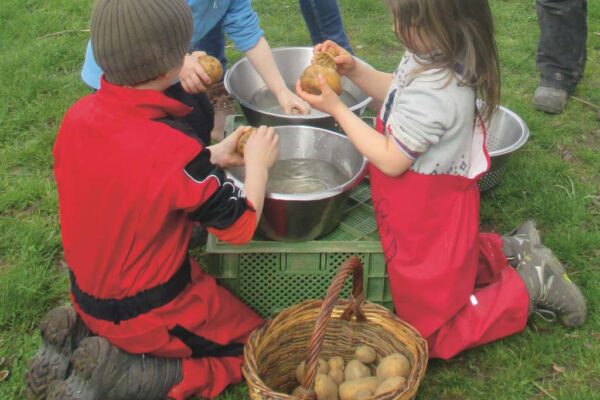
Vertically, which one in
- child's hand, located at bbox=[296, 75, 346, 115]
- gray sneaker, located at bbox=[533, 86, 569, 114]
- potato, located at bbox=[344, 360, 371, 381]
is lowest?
gray sneaker, located at bbox=[533, 86, 569, 114]

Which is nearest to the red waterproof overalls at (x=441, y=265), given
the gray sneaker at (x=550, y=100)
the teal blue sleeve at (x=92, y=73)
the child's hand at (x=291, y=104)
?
the child's hand at (x=291, y=104)

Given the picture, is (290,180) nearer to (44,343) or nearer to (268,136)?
(268,136)

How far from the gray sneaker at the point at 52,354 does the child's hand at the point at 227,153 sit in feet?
2.16

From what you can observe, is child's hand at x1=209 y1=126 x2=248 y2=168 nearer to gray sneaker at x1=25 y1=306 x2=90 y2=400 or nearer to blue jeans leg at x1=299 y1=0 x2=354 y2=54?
gray sneaker at x1=25 y1=306 x2=90 y2=400

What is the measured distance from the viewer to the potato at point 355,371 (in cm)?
215

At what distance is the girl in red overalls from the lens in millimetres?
2031

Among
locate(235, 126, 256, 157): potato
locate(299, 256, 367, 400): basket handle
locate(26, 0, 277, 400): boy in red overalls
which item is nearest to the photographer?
locate(299, 256, 367, 400): basket handle

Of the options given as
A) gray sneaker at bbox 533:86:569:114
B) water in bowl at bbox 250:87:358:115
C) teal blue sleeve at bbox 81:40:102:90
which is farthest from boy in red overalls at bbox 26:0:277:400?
gray sneaker at bbox 533:86:569:114

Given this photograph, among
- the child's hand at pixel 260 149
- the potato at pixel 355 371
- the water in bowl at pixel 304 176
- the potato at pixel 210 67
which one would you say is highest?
the potato at pixel 210 67

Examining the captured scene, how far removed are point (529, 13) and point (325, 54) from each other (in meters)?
3.17

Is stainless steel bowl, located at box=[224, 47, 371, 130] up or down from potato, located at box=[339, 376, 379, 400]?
up

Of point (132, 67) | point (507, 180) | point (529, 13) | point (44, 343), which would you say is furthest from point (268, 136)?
point (529, 13)

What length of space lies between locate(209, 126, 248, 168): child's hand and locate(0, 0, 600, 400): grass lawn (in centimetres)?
74

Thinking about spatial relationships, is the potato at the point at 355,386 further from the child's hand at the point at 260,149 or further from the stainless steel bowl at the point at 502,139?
the stainless steel bowl at the point at 502,139
